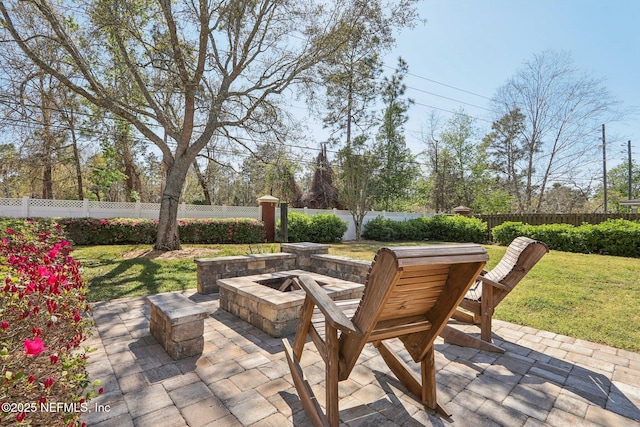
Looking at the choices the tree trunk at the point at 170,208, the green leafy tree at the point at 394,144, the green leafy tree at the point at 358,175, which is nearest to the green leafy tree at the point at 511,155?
the green leafy tree at the point at 394,144

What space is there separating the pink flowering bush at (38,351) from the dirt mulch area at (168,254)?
18.3 ft

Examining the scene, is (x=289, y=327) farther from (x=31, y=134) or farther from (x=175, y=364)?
(x=31, y=134)

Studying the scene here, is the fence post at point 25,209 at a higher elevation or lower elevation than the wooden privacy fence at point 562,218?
higher

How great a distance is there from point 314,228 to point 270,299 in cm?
903

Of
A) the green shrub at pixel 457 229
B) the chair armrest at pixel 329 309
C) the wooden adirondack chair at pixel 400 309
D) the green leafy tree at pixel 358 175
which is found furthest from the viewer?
the green leafy tree at pixel 358 175

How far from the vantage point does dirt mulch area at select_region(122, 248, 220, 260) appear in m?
7.33

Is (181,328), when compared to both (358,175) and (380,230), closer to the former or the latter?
(358,175)

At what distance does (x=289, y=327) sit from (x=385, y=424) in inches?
57.2

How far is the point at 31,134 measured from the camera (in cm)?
1114

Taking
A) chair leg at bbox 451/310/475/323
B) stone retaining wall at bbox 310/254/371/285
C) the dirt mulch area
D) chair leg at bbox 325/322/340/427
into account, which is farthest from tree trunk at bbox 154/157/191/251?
chair leg at bbox 325/322/340/427

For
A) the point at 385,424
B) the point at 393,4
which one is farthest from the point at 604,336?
the point at 393,4

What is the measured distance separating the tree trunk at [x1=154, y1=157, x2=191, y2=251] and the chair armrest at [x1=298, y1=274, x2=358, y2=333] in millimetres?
7236

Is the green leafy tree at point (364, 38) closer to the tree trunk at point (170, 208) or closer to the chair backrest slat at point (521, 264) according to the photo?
the tree trunk at point (170, 208)

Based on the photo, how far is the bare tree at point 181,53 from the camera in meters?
6.81
